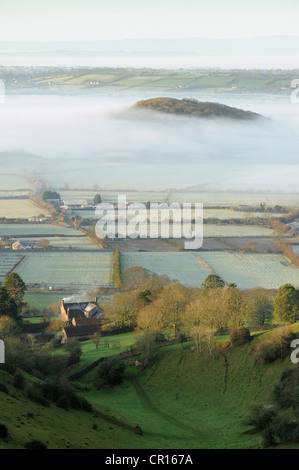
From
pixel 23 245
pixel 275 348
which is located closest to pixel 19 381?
pixel 275 348

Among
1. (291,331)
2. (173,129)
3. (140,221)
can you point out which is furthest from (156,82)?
(291,331)

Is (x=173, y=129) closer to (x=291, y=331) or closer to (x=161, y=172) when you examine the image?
(x=161, y=172)

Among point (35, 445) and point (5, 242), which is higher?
point (35, 445)

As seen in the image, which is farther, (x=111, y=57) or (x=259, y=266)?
(x=111, y=57)

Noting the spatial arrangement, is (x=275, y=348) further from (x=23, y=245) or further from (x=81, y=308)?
(x=23, y=245)

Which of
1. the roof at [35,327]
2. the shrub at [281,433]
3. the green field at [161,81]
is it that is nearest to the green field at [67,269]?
the roof at [35,327]

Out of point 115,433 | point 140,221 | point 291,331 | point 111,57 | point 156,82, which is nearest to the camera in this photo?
point 115,433

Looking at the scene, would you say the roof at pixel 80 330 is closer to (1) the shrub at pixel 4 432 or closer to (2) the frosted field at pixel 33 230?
(1) the shrub at pixel 4 432
